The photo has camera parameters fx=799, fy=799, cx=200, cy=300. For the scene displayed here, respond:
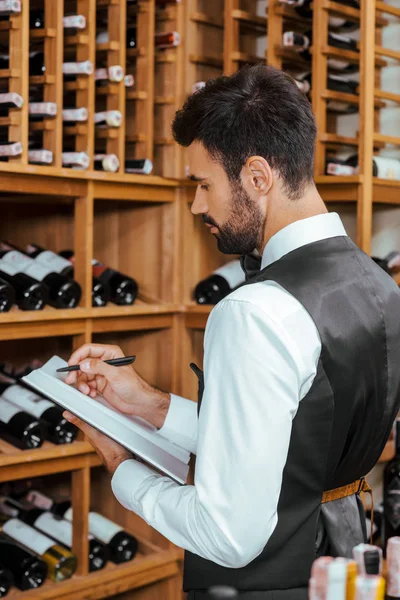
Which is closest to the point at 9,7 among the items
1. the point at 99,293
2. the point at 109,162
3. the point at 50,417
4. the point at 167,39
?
the point at 109,162

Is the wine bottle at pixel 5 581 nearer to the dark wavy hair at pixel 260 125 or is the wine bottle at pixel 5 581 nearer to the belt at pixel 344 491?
the belt at pixel 344 491

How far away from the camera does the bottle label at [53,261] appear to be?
7.41ft

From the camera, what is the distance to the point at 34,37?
2092mm

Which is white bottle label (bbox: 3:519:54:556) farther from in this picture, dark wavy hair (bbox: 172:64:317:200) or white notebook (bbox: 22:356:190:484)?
dark wavy hair (bbox: 172:64:317:200)

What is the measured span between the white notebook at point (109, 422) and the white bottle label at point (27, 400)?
0.84m

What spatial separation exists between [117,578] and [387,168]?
4.51 ft

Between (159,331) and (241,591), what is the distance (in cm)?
140

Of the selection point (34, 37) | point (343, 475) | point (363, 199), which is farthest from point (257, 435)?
point (34, 37)

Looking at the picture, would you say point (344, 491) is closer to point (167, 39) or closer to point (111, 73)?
point (111, 73)

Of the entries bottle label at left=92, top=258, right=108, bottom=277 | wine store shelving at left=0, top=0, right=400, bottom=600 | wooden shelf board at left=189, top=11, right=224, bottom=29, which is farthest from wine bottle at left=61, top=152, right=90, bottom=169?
wooden shelf board at left=189, top=11, right=224, bottom=29

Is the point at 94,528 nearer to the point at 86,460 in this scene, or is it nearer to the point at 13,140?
the point at 86,460

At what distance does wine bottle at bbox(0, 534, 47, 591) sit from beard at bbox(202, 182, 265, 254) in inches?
48.3

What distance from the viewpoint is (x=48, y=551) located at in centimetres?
219

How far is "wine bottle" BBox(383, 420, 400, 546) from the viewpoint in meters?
2.16
